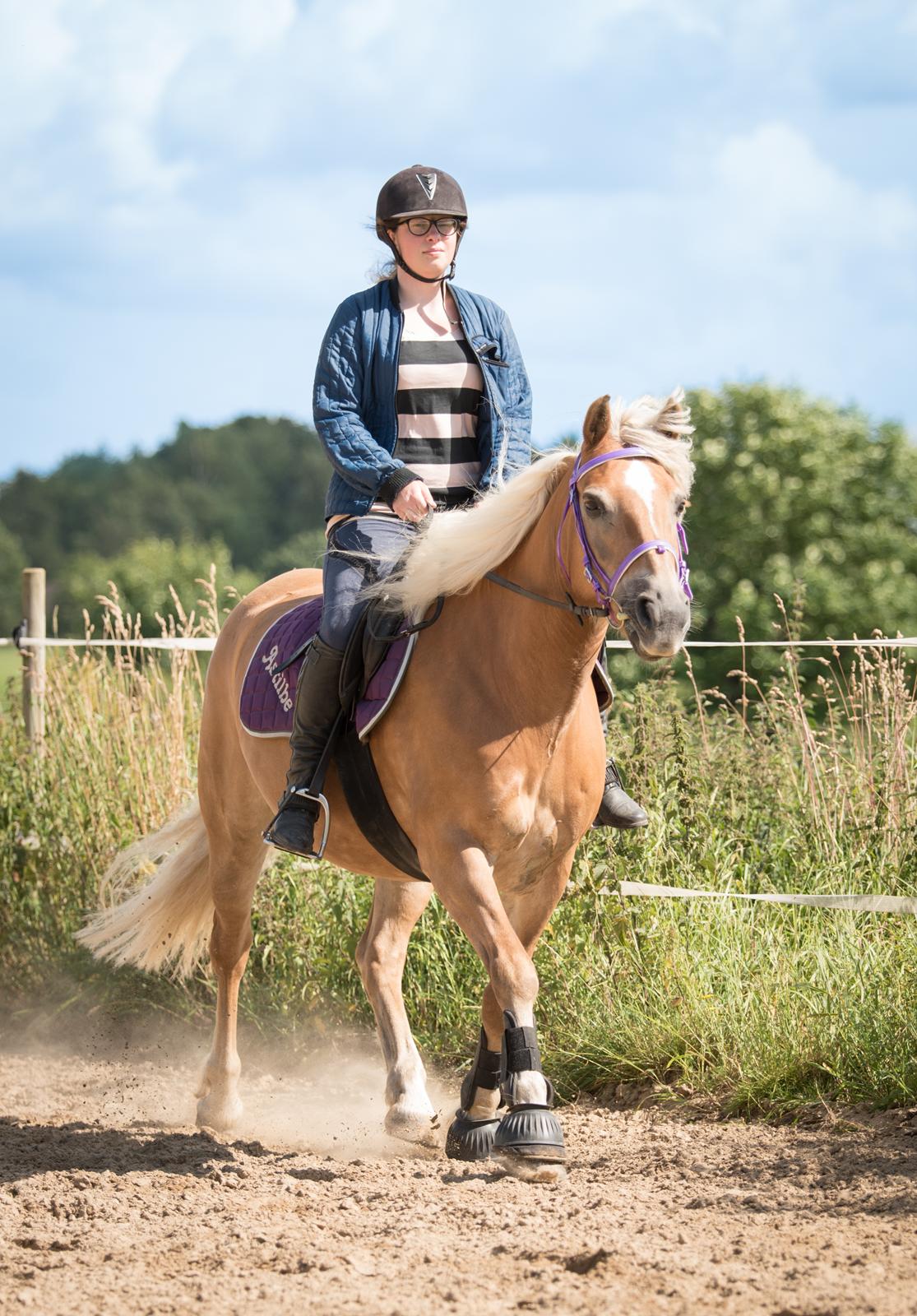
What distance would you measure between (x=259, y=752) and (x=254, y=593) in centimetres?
101

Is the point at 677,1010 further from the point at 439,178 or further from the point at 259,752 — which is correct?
the point at 439,178

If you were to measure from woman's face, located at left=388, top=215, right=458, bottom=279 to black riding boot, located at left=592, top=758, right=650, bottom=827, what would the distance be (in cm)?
207

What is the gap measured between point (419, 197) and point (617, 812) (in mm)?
2400

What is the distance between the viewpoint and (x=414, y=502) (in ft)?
16.3

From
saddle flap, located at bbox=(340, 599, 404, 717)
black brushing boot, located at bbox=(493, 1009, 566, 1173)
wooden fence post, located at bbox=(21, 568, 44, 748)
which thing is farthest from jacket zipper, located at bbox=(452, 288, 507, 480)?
wooden fence post, located at bbox=(21, 568, 44, 748)

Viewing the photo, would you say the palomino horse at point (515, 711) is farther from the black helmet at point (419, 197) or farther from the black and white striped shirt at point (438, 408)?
the black helmet at point (419, 197)

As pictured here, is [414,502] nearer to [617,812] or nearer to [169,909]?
[617,812]

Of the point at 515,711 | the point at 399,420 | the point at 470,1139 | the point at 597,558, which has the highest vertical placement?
the point at 399,420

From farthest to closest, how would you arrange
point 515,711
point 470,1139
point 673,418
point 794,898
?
point 794,898 < point 470,1139 < point 515,711 < point 673,418

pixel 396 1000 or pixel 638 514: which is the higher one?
pixel 638 514

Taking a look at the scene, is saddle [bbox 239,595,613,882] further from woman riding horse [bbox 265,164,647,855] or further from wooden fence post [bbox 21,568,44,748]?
wooden fence post [bbox 21,568,44,748]

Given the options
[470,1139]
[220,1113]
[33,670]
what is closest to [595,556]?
[470,1139]

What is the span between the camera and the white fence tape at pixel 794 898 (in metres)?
5.69

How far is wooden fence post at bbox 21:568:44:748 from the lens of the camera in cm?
866
